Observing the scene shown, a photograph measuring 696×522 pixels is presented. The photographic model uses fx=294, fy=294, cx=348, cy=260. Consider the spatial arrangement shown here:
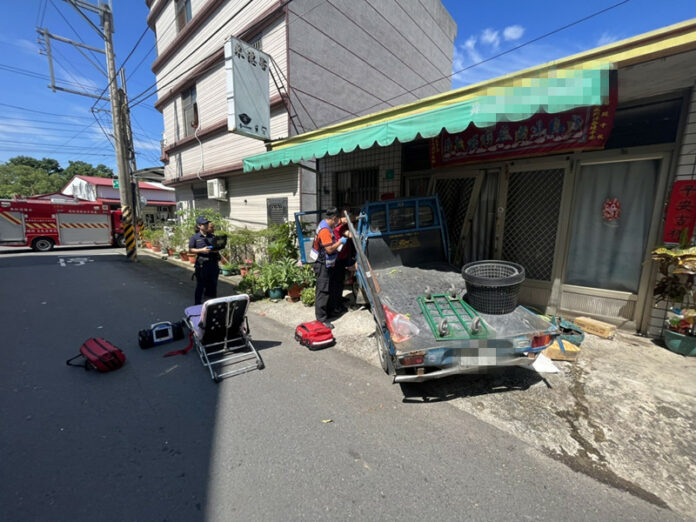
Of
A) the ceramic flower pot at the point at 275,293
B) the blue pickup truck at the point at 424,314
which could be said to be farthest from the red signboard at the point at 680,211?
the ceramic flower pot at the point at 275,293

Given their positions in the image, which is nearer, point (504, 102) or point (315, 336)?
point (504, 102)

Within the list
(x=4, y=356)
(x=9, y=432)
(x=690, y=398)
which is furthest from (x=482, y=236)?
(x=4, y=356)

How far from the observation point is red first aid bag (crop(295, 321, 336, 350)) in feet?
14.1

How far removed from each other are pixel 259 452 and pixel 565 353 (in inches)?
150

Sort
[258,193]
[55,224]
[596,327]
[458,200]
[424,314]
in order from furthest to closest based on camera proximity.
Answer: [55,224] < [258,193] < [458,200] < [596,327] < [424,314]

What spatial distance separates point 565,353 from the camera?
3.78 metres

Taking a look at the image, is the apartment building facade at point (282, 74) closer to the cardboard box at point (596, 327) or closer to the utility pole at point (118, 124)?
the utility pole at point (118, 124)

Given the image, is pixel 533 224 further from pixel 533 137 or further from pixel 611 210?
pixel 533 137

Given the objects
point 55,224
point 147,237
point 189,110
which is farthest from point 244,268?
point 55,224

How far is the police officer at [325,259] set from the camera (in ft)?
15.9

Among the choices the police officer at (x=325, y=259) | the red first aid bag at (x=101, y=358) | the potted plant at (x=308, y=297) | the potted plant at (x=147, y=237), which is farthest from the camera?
the potted plant at (x=147, y=237)

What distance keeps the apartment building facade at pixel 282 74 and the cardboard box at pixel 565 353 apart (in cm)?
589

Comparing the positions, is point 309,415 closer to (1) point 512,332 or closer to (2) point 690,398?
(1) point 512,332

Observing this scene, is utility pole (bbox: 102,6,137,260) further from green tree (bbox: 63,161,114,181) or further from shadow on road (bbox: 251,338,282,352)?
green tree (bbox: 63,161,114,181)
